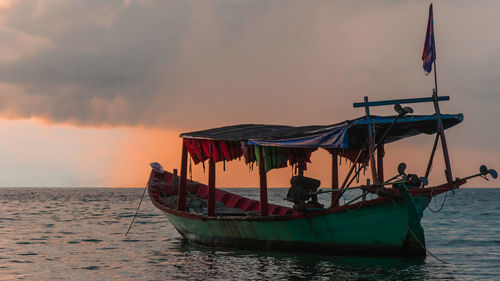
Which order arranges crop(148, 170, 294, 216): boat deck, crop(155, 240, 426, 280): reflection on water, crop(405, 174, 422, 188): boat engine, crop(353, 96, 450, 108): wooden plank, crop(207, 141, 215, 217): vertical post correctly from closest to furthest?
crop(155, 240, 426, 280): reflection on water < crop(353, 96, 450, 108): wooden plank < crop(405, 174, 422, 188): boat engine < crop(207, 141, 215, 217): vertical post < crop(148, 170, 294, 216): boat deck

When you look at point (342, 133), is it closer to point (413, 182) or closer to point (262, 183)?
point (413, 182)

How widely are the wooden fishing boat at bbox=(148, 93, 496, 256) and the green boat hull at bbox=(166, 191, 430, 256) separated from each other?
0.03 metres

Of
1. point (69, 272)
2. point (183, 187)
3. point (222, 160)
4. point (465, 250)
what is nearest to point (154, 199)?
point (183, 187)

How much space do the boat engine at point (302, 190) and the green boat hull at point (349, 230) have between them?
20.6 inches

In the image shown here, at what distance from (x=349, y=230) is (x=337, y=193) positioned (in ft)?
5.52

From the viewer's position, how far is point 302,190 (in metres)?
15.4

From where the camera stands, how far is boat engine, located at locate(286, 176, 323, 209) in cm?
1528

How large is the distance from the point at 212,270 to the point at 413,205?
570 cm

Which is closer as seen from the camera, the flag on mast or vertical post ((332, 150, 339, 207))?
the flag on mast

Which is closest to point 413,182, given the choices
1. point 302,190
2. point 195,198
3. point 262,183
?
point 302,190

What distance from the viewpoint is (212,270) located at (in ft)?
49.3

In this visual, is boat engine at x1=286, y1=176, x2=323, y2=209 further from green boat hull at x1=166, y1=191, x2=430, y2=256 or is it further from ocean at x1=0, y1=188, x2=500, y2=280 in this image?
ocean at x1=0, y1=188, x2=500, y2=280

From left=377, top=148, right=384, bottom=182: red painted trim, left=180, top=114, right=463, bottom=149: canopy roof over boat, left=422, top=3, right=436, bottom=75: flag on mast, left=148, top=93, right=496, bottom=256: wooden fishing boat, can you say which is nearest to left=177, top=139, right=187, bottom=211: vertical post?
left=148, top=93, right=496, bottom=256: wooden fishing boat

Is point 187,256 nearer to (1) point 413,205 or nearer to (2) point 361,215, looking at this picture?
(2) point 361,215
